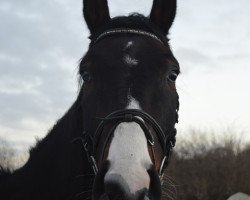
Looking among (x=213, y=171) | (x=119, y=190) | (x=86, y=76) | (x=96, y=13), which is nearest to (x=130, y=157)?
(x=119, y=190)

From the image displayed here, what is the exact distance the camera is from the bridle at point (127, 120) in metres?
3.19

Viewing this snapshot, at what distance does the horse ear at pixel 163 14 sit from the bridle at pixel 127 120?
1.30ft

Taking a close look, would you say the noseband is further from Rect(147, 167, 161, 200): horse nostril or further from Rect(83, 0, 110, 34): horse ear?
Rect(83, 0, 110, 34): horse ear

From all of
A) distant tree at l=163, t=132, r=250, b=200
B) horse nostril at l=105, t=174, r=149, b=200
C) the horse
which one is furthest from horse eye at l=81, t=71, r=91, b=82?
distant tree at l=163, t=132, r=250, b=200

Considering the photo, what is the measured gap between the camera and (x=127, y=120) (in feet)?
10.4

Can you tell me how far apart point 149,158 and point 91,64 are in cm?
114

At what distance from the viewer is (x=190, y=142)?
1984 centimetres

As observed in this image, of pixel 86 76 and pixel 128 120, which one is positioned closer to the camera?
pixel 128 120

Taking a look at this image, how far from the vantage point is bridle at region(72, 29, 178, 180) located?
126 inches

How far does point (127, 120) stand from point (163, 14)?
1.70m

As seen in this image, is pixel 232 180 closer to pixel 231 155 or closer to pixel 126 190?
pixel 231 155

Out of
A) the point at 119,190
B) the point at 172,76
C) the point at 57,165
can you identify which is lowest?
the point at 119,190

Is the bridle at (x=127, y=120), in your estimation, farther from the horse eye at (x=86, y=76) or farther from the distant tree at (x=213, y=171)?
the distant tree at (x=213, y=171)

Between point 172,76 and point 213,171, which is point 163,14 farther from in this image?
point 213,171
